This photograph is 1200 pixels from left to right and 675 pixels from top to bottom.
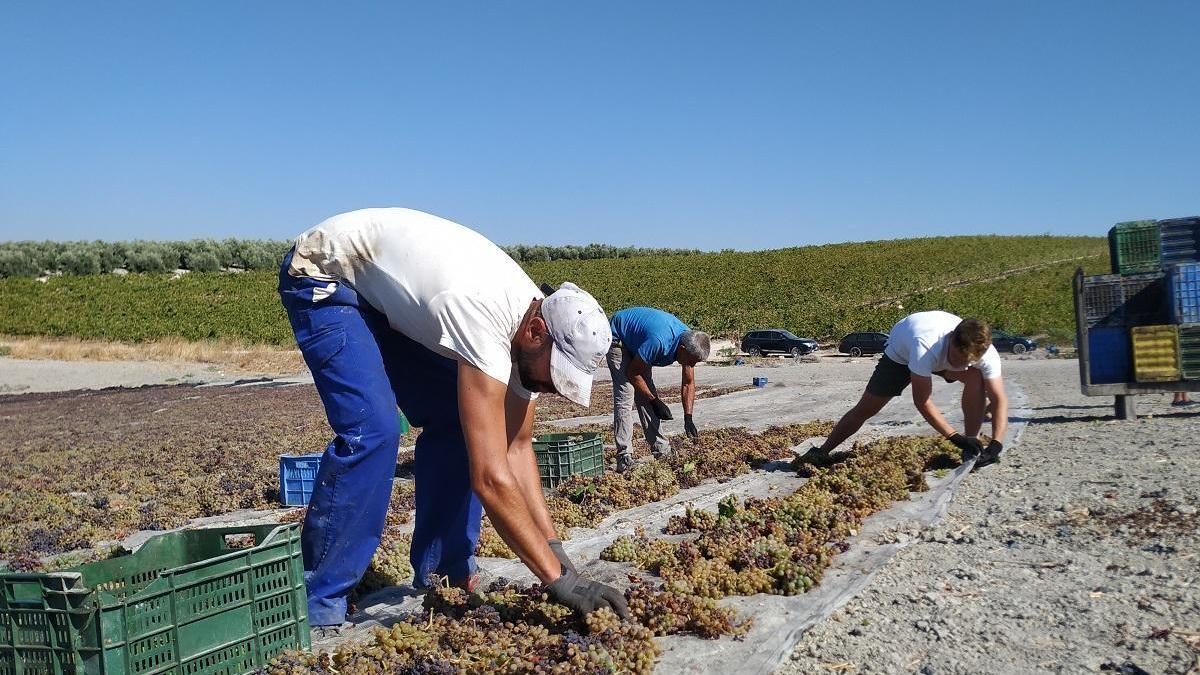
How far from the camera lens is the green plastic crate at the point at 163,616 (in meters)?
2.71

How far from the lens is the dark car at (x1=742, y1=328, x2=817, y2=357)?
3531 centimetres

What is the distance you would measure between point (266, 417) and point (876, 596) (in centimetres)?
1520

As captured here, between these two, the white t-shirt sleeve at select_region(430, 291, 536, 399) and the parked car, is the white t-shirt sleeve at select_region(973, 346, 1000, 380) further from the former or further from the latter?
the parked car

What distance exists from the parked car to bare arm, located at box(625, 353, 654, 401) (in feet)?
87.4

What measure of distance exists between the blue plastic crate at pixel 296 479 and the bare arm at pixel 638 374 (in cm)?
286

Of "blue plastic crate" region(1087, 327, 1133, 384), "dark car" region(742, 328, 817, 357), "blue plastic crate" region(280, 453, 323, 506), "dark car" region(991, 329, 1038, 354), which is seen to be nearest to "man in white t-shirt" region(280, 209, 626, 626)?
"blue plastic crate" region(280, 453, 323, 506)

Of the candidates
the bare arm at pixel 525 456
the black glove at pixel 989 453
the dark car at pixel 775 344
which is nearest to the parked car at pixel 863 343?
the dark car at pixel 775 344

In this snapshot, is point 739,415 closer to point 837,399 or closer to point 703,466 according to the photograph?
point 837,399

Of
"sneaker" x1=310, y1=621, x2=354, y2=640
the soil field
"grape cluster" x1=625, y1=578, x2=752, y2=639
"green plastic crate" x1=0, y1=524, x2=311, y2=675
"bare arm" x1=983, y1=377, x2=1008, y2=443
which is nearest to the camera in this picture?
"green plastic crate" x1=0, y1=524, x2=311, y2=675

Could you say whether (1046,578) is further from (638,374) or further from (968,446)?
(638,374)

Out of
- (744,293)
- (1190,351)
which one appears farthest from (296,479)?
(744,293)

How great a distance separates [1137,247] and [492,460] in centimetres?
1021

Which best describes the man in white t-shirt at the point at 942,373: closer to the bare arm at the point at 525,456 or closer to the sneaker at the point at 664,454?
the sneaker at the point at 664,454

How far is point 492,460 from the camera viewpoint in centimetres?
327
